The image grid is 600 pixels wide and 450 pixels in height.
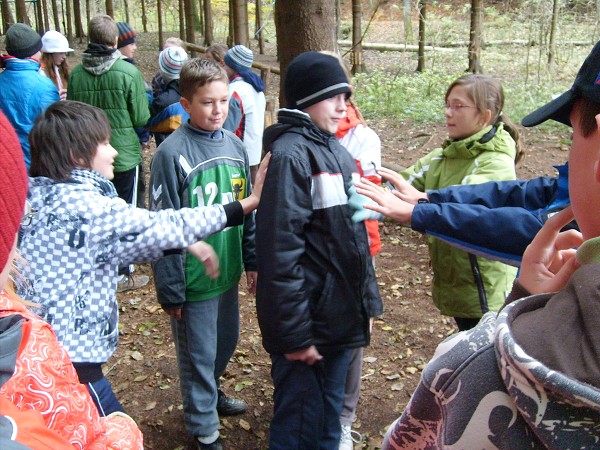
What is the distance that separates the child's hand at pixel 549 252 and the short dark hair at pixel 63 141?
174 centimetres

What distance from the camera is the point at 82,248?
2.17 m

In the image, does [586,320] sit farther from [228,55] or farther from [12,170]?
[228,55]

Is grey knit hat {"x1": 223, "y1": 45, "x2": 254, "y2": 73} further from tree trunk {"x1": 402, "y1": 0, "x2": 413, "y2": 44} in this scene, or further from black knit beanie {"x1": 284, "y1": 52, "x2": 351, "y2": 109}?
tree trunk {"x1": 402, "y1": 0, "x2": 413, "y2": 44}

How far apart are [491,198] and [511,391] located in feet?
6.21

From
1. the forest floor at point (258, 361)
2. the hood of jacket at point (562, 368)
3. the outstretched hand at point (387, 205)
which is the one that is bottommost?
the forest floor at point (258, 361)

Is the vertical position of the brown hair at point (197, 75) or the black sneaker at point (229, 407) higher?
the brown hair at point (197, 75)

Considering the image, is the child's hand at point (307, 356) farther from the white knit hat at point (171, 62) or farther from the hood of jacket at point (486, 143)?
the white knit hat at point (171, 62)

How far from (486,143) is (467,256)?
62 centimetres

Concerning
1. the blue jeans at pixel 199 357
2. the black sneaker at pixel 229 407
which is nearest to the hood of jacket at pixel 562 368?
the blue jeans at pixel 199 357

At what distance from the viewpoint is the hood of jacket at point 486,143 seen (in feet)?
10.2

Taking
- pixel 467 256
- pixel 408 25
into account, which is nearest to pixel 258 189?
pixel 467 256

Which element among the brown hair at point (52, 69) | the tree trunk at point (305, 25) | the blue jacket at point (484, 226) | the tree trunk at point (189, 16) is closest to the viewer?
the blue jacket at point (484, 226)

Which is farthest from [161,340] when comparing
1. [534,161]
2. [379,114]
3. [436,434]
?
[379,114]

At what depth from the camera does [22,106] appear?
5.29 m
